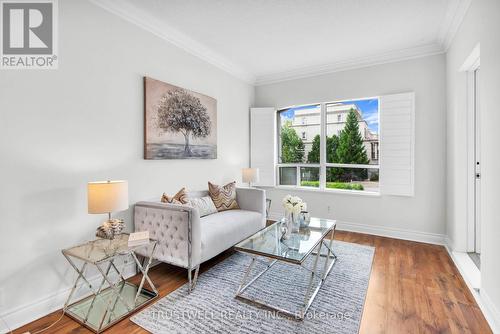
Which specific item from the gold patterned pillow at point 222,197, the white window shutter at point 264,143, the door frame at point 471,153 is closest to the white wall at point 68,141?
the gold patterned pillow at point 222,197

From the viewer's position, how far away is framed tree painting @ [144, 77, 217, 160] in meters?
2.85

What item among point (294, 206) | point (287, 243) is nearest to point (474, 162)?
point (294, 206)

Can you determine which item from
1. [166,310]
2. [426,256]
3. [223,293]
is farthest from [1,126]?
[426,256]

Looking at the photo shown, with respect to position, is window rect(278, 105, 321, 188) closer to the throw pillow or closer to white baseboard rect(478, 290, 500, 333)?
the throw pillow

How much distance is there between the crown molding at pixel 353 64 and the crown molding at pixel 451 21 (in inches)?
8.3

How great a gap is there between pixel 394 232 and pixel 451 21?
280 cm

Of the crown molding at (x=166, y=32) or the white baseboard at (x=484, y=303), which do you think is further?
the crown molding at (x=166, y=32)

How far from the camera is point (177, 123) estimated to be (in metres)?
3.20

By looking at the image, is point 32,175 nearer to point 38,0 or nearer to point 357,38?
point 38,0

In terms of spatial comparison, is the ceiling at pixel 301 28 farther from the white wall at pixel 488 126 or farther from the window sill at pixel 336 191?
the window sill at pixel 336 191

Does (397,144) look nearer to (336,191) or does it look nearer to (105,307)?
(336,191)

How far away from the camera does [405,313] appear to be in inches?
77.9

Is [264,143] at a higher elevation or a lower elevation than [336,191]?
higher

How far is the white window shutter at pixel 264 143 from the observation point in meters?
4.76
